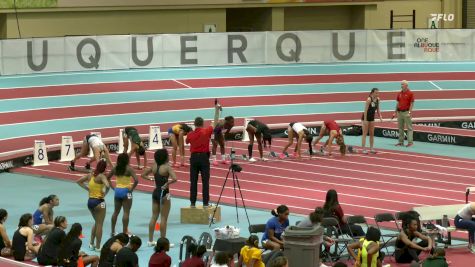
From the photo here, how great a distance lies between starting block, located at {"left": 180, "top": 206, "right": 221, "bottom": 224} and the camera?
22062mm

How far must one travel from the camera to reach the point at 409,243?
1872 centimetres

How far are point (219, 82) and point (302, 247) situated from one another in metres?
20.4

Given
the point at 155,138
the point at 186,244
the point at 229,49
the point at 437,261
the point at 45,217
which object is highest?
the point at 229,49

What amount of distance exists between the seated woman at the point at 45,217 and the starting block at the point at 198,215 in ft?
10.2

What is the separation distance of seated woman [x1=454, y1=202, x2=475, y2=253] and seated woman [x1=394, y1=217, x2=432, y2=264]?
1.02 m

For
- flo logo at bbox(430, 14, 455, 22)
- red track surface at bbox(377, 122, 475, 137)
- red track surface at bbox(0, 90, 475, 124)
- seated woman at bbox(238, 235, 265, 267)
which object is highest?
flo logo at bbox(430, 14, 455, 22)

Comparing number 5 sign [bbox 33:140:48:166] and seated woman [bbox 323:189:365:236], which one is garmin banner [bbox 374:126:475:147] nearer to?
number 5 sign [bbox 33:140:48:166]

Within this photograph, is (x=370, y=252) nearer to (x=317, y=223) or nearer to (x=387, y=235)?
(x=317, y=223)

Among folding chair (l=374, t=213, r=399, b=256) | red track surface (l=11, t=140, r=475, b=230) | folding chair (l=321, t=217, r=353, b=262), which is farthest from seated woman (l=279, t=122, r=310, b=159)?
folding chair (l=321, t=217, r=353, b=262)

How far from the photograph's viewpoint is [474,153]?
30609 millimetres

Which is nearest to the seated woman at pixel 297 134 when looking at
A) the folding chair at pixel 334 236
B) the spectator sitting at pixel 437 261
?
the folding chair at pixel 334 236

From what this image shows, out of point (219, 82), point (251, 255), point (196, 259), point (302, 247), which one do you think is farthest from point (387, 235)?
point (219, 82)

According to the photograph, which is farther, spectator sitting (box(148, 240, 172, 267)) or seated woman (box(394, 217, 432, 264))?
seated woman (box(394, 217, 432, 264))

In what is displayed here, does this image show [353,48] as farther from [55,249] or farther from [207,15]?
[55,249]
